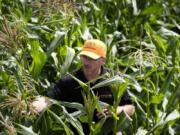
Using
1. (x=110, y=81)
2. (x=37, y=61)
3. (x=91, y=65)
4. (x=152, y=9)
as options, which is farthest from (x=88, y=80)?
(x=152, y=9)

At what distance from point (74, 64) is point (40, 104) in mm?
934

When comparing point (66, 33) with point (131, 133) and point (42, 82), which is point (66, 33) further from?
point (131, 133)

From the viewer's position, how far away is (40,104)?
313cm

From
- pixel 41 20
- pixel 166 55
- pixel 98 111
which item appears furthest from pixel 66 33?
pixel 98 111

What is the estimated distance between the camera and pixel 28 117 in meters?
3.02

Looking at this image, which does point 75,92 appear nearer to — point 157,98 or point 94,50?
point 94,50

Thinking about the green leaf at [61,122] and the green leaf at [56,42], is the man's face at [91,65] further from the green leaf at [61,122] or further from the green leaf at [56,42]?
the green leaf at [56,42]

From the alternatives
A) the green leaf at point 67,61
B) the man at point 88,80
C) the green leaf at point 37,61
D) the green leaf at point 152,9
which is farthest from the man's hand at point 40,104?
the green leaf at point 152,9

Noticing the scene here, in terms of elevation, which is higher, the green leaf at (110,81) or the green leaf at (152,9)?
the green leaf at (110,81)

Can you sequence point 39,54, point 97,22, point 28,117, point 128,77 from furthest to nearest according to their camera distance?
1. point 97,22
2. point 39,54
3. point 128,77
4. point 28,117

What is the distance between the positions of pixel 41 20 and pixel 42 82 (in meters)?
0.65

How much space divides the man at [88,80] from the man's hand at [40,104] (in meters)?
0.22

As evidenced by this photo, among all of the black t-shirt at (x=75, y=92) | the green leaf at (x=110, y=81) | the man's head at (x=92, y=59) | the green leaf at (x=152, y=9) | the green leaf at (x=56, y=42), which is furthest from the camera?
the green leaf at (x=152, y=9)

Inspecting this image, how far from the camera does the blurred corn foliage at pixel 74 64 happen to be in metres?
3.09
